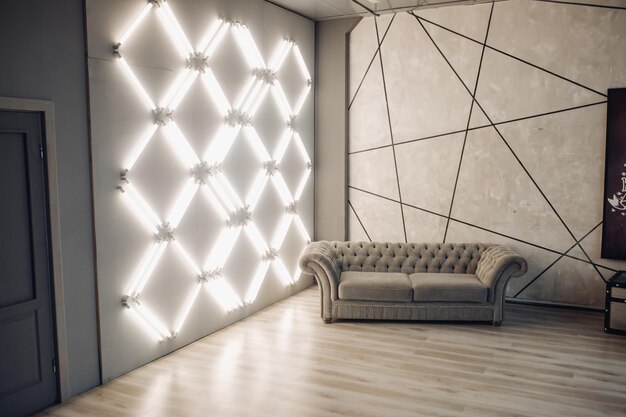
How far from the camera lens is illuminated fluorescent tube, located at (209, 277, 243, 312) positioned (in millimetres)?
5620

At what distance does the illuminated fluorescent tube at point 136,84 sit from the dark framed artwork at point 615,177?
4.73 metres

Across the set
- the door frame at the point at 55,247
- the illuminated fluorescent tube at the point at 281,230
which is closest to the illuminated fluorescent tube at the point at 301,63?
the illuminated fluorescent tube at the point at 281,230

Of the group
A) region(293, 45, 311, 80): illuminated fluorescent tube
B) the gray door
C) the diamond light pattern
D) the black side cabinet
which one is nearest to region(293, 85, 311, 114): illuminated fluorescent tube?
the diamond light pattern

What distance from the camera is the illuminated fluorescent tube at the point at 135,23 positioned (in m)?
4.42

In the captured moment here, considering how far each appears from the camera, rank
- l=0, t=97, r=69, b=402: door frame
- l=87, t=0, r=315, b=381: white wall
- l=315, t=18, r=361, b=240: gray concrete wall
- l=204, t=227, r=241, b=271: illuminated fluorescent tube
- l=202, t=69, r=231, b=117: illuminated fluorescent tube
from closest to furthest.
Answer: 1. l=0, t=97, r=69, b=402: door frame
2. l=87, t=0, r=315, b=381: white wall
3. l=202, t=69, r=231, b=117: illuminated fluorescent tube
4. l=204, t=227, r=241, b=271: illuminated fluorescent tube
5. l=315, t=18, r=361, b=240: gray concrete wall

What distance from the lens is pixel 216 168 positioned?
218 inches

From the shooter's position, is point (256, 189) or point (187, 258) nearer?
point (187, 258)

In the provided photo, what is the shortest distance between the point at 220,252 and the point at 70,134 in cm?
208

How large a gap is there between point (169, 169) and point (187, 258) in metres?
0.85

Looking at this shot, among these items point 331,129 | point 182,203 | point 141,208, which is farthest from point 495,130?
point 141,208

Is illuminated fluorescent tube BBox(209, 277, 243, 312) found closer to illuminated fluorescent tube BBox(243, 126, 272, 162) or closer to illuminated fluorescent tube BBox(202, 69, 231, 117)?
illuminated fluorescent tube BBox(243, 126, 272, 162)

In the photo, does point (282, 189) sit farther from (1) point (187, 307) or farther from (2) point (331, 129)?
(1) point (187, 307)

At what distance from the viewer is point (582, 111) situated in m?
6.22

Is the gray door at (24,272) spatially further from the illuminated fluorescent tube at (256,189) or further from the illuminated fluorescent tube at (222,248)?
the illuminated fluorescent tube at (256,189)
